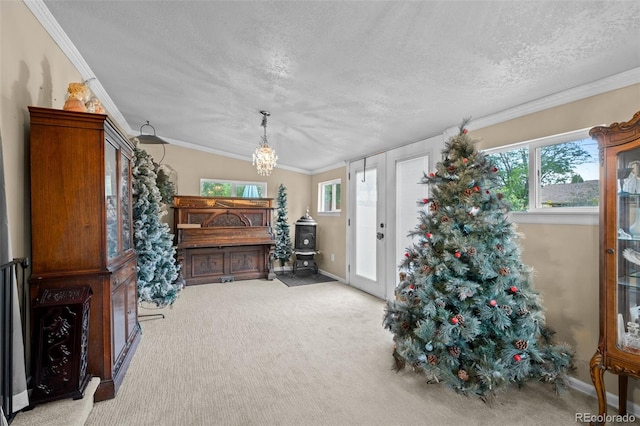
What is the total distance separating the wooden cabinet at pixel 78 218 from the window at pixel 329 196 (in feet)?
12.7

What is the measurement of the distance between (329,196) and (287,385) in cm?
407

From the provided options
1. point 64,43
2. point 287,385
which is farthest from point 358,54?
point 287,385

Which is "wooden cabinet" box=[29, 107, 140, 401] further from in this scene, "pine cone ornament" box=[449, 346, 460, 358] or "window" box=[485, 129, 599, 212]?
"window" box=[485, 129, 599, 212]

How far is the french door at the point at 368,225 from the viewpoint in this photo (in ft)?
13.6

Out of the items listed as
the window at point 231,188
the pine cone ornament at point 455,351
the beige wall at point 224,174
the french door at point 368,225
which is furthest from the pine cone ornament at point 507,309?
the window at point 231,188

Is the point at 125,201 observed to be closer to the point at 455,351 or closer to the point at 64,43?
the point at 64,43

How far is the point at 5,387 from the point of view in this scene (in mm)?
1353

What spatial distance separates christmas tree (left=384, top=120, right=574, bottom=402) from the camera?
1.91 meters

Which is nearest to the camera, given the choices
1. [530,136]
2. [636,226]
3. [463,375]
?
[636,226]

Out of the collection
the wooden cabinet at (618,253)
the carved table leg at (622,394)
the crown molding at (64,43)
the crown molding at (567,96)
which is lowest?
the carved table leg at (622,394)

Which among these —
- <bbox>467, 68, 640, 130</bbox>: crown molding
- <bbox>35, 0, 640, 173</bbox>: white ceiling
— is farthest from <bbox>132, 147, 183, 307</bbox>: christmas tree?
<bbox>467, 68, 640, 130</bbox>: crown molding

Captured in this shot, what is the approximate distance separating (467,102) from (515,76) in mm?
465

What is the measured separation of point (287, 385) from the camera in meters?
2.07

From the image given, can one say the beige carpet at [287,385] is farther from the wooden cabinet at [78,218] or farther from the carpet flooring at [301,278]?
the carpet flooring at [301,278]
